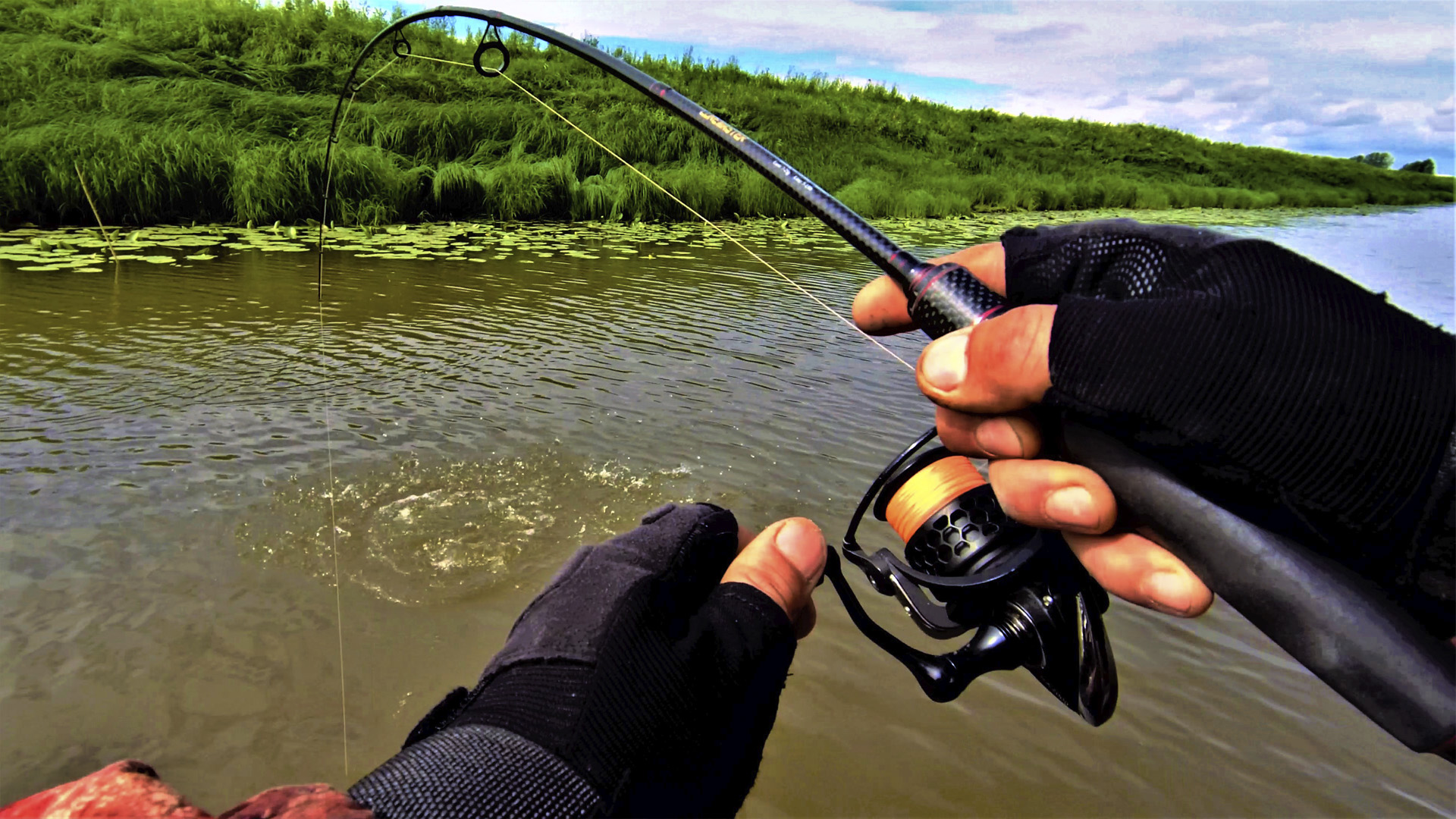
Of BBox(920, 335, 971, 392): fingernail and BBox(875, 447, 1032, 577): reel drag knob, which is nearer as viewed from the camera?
BBox(920, 335, 971, 392): fingernail

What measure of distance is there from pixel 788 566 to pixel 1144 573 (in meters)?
0.49

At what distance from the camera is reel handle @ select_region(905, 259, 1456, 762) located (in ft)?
2.45

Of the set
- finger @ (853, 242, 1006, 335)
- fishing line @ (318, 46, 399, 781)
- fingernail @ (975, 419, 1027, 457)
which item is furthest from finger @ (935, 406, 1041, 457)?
fishing line @ (318, 46, 399, 781)

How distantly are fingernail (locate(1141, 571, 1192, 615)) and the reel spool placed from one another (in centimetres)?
17

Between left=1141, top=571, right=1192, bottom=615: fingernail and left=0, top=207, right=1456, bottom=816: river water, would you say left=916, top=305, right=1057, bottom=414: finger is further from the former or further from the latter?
left=0, top=207, right=1456, bottom=816: river water

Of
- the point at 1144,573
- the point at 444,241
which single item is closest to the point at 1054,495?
the point at 1144,573

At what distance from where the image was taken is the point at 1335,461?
2.56 ft

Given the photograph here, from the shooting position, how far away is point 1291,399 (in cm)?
78

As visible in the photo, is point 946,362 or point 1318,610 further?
point 946,362

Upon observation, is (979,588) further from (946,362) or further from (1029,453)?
(946,362)

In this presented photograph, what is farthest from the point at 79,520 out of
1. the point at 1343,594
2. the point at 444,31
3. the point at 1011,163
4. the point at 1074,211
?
the point at 1011,163

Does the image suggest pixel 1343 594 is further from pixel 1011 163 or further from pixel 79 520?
pixel 1011 163

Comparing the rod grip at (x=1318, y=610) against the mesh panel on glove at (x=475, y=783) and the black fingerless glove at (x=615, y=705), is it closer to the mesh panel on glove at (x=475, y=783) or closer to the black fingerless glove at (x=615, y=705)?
the black fingerless glove at (x=615, y=705)

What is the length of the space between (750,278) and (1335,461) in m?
6.65
